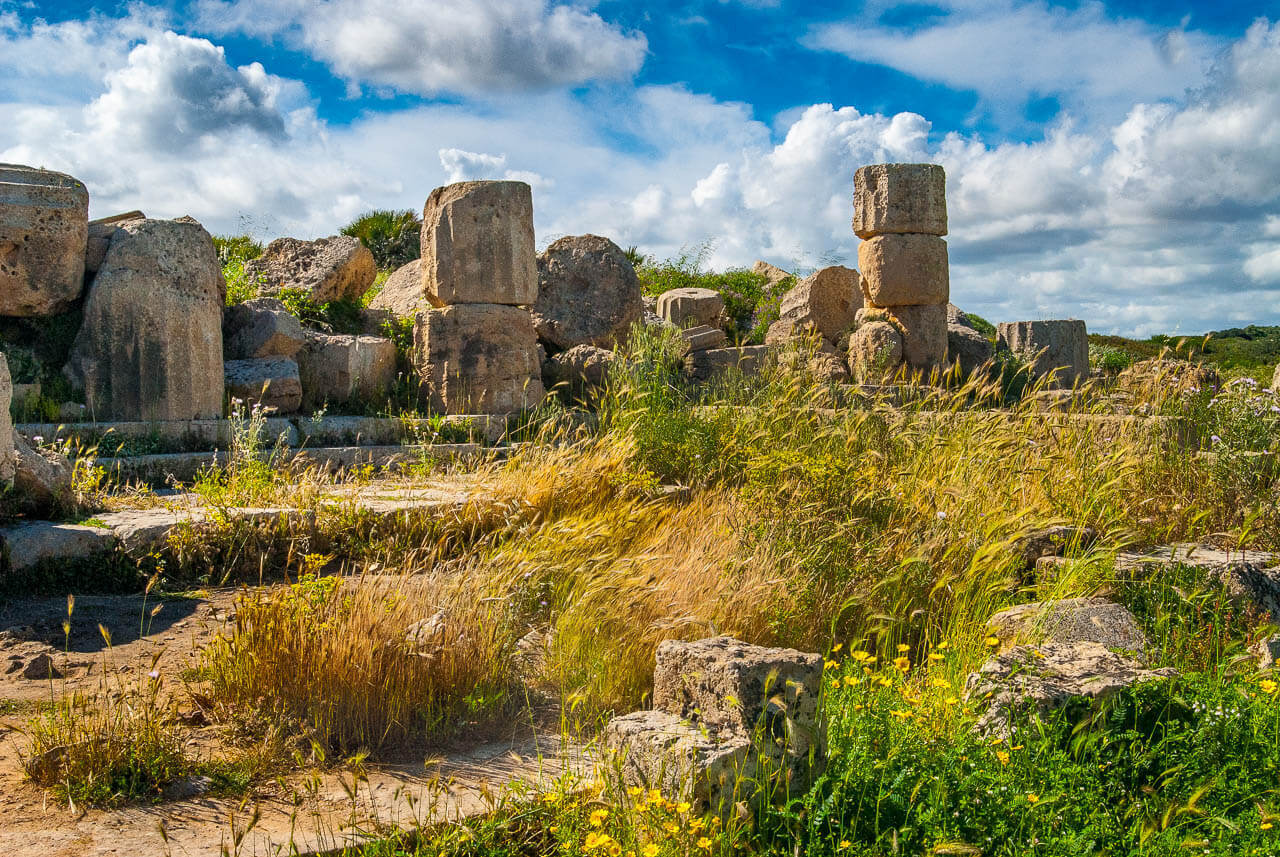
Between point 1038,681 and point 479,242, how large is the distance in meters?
→ 7.63

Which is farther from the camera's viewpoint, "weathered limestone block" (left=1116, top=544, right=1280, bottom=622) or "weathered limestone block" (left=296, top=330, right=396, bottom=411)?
"weathered limestone block" (left=296, top=330, right=396, bottom=411)

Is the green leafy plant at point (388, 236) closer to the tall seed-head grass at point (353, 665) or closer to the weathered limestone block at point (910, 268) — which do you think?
the weathered limestone block at point (910, 268)

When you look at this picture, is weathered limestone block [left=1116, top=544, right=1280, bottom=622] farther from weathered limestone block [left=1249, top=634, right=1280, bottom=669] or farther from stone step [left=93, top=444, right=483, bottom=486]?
stone step [left=93, top=444, right=483, bottom=486]

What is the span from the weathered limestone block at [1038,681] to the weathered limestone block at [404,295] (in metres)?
8.45

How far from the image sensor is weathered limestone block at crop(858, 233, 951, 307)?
1355 cm

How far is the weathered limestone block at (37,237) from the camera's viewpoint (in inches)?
360

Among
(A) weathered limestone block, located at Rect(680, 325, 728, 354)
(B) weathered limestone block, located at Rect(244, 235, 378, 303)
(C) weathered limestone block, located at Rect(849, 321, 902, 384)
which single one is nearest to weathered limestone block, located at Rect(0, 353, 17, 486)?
(B) weathered limestone block, located at Rect(244, 235, 378, 303)

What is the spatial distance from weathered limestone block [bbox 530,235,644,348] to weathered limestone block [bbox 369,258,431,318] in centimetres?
140

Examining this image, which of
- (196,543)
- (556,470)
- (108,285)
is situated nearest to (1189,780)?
(556,470)

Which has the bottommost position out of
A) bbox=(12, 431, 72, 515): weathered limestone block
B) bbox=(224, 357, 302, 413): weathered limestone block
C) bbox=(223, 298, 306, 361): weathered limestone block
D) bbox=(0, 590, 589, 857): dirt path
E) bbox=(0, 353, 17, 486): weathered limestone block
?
bbox=(0, 590, 589, 857): dirt path

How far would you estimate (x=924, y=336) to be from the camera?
13.7 meters

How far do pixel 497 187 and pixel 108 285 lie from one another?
3.65 m

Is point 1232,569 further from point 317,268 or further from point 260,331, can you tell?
point 317,268

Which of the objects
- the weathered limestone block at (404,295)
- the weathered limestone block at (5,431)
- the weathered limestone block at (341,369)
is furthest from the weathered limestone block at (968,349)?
the weathered limestone block at (5,431)
